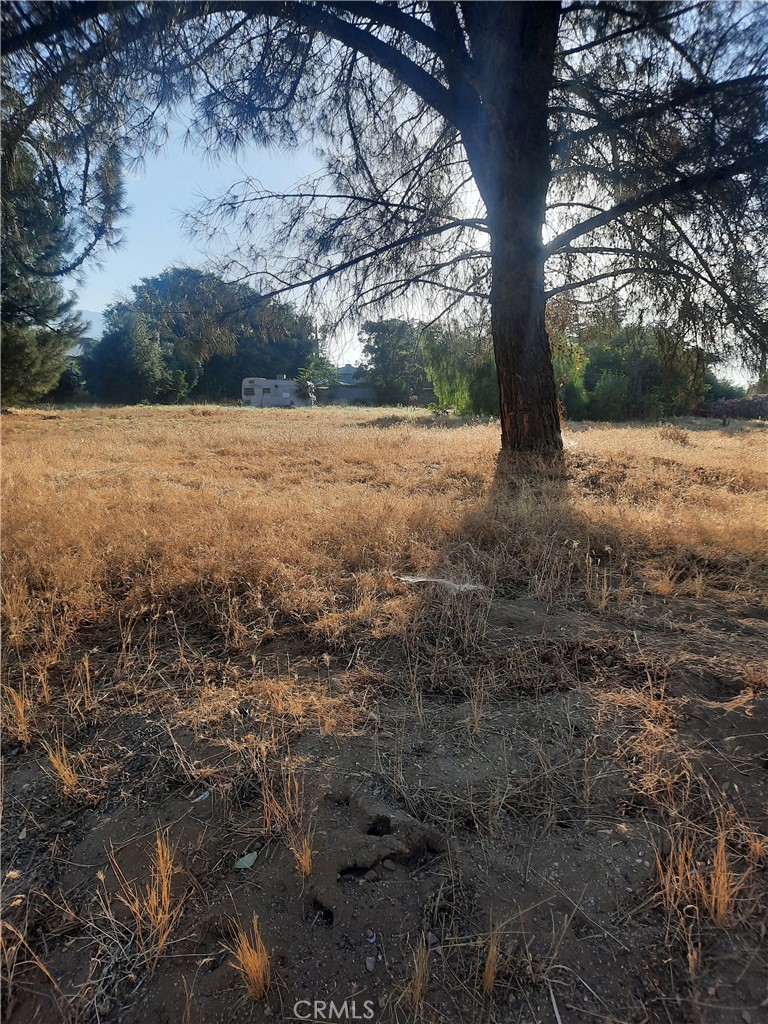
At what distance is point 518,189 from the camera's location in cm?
485

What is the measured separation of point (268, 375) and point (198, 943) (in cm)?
4471

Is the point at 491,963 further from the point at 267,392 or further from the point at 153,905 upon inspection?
the point at 267,392

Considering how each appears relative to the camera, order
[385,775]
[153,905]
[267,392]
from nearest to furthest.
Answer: [153,905] < [385,775] < [267,392]

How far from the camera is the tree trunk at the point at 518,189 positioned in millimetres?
4367

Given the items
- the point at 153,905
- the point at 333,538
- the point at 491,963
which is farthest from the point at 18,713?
the point at 333,538

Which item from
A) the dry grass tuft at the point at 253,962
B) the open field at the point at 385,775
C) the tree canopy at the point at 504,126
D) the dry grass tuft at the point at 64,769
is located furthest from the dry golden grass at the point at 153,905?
the tree canopy at the point at 504,126

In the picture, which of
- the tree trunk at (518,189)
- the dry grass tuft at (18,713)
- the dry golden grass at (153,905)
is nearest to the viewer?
the dry golden grass at (153,905)

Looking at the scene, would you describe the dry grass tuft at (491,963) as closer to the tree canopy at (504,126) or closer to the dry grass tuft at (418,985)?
the dry grass tuft at (418,985)

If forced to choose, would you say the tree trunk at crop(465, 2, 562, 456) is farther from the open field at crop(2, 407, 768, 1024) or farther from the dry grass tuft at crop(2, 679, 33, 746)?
the dry grass tuft at crop(2, 679, 33, 746)

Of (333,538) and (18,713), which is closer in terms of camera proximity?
(18,713)

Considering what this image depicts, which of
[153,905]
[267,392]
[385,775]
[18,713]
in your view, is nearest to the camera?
[153,905]

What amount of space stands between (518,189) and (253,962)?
575 centimetres

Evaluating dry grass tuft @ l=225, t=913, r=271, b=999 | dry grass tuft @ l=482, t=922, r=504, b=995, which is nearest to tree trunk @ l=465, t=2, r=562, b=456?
dry grass tuft @ l=482, t=922, r=504, b=995

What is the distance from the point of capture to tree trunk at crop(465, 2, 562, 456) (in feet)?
14.3
